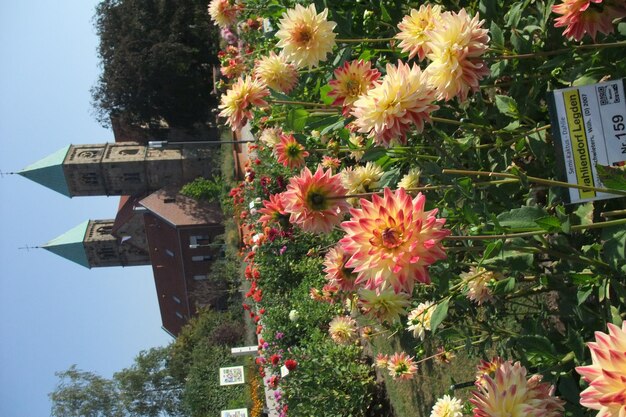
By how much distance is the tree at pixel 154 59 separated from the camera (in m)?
23.9

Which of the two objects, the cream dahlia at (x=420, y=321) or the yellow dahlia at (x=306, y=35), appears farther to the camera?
the cream dahlia at (x=420, y=321)

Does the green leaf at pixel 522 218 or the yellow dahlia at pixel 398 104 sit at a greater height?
the yellow dahlia at pixel 398 104

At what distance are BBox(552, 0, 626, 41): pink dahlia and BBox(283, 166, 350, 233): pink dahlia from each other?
1.02 meters

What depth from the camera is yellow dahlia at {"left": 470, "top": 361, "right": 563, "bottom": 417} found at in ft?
6.79

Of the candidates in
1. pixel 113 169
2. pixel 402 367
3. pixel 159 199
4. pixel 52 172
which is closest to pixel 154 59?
pixel 159 199

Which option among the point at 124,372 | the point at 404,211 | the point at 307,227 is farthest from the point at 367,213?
the point at 124,372

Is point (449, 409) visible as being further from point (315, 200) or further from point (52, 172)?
point (52, 172)

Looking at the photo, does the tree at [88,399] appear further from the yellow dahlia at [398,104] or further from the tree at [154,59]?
the yellow dahlia at [398,104]

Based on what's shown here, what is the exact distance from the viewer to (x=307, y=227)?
243 cm

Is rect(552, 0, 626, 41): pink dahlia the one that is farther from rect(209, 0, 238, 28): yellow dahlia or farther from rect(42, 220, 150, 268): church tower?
rect(42, 220, 150, 268): church tower

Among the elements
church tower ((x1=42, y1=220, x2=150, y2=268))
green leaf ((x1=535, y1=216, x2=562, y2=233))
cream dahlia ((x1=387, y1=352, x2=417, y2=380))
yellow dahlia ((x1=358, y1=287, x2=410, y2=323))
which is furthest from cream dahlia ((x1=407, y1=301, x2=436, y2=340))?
church tower ((x1=42, y1=220, x2=150, y2=268))

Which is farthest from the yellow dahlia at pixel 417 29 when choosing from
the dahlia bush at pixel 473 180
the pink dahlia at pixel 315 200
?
the pink dahlia at pixel 315 200

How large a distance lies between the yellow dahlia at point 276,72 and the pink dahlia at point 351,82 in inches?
23.4

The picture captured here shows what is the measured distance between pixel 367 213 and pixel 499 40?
1.12 meters
